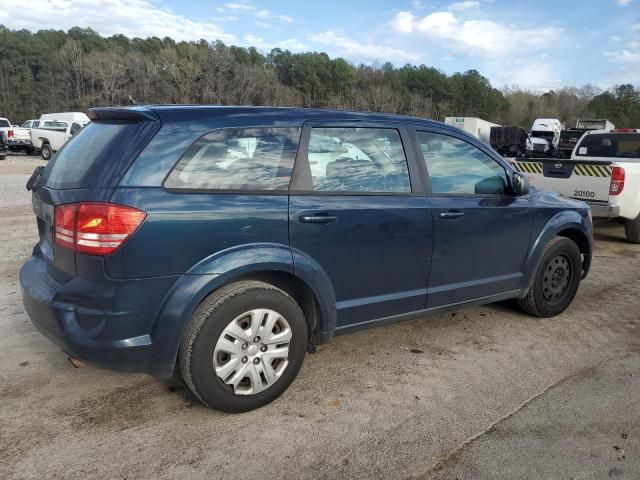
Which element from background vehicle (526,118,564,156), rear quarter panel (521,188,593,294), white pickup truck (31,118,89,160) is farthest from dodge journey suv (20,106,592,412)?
background vehicle (526,118,564,156)

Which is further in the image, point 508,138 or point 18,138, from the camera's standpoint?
point 508,138

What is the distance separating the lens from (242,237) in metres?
2.87

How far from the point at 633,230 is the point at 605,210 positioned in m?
1.32

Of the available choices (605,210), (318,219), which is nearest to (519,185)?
(318,219)

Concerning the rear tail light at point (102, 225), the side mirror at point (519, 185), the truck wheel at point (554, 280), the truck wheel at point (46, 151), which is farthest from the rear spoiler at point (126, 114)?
the truck wheel at point (46, 151)

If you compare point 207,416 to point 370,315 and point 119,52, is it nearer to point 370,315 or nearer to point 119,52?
point 370,315

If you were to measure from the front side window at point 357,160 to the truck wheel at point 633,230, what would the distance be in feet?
20.9

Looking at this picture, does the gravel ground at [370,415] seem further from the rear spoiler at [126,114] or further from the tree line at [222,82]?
the tree line at [222,82]

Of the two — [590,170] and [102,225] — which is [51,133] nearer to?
[590,170]

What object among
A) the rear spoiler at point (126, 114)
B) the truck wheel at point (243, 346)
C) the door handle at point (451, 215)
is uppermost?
the rear spoiler at point (126, 114)

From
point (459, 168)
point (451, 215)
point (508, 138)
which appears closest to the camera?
point (451, 215)

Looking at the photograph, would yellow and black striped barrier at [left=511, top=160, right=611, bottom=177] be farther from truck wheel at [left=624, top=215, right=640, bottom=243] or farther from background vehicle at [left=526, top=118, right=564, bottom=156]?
background vehicle at [left=526, top=118, right=564, bottom=156]

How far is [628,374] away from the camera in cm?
367

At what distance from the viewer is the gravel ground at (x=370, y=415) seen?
2.59 m
